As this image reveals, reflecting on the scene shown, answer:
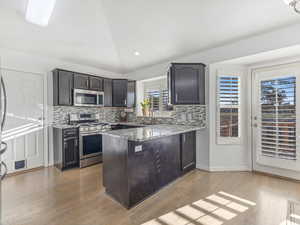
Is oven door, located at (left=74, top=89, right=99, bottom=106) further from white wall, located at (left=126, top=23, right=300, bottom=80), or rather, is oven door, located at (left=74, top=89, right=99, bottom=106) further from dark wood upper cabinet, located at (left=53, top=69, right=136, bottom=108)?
white wall, located at (left=126, top=23, right=300, bottom=80)

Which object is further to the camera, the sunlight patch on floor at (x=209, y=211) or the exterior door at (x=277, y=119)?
the exterior door at (x=277, y=119)

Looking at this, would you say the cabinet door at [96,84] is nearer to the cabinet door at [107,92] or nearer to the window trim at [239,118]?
the cabinet door at [107,92]

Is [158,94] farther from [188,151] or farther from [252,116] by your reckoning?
[252,116]

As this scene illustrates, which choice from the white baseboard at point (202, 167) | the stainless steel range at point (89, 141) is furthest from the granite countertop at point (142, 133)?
the stainless steel range at point (89, 141)

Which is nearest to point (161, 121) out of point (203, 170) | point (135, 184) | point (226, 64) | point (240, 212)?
point (203, 170)

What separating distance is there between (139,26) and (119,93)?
199 cm

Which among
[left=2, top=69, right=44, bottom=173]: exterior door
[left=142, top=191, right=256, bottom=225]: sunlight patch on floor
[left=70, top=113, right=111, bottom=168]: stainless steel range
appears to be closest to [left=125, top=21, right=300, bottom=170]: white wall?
[left=142, top=191, right=256, bottom=225]: sunlight patch on floor

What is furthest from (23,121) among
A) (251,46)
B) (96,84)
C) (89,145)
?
(251,46)

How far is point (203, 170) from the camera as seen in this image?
3.53m

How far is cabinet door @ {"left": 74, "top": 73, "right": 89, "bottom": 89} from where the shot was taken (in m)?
3.99

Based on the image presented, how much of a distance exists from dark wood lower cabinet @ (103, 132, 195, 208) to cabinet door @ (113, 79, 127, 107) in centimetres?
235

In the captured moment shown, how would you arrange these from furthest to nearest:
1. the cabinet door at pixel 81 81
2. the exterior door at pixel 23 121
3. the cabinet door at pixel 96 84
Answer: the cabinet door at pixel 96 84 → the cabinet door at pixel 81 81 → the exterior door at pixel 23 121

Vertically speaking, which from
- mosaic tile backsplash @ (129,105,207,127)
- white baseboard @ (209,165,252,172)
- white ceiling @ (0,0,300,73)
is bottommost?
white baseboard @ (209,165,252,172)

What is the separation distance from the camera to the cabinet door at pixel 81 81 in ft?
13.1
